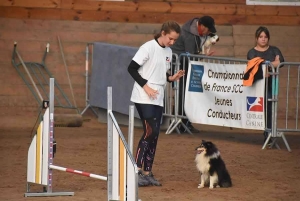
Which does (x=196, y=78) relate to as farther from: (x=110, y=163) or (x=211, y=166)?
(x=110, y=163)

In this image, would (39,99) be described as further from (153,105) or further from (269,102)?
(153,105)

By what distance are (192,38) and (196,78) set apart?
73cm

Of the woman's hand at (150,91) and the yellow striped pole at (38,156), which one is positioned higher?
the woman's hand at (150,91)

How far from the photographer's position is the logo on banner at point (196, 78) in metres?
15.0

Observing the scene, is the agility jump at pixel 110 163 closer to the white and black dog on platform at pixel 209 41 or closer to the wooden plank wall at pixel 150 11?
the white and black dog on platform at pixel 209 41

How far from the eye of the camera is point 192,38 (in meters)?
15.4

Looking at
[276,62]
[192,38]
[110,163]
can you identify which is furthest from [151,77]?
[192,38]

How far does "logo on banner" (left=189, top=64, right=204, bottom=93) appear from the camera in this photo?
590 inches

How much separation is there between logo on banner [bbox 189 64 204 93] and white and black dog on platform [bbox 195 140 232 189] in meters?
4.57

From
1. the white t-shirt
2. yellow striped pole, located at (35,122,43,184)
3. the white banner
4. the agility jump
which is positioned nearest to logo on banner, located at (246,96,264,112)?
the white banner

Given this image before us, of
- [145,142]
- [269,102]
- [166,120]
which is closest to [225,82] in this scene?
[269,102]

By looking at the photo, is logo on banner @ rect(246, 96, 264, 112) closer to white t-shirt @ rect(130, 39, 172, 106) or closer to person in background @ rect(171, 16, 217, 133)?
person in background @ rect(171, 16, 217, 133)

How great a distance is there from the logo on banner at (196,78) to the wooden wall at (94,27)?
3.47 m

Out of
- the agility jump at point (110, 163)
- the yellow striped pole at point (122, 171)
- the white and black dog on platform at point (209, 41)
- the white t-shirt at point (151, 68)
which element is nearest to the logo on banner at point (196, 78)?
the white and black dog on platform at point (209, 41)
